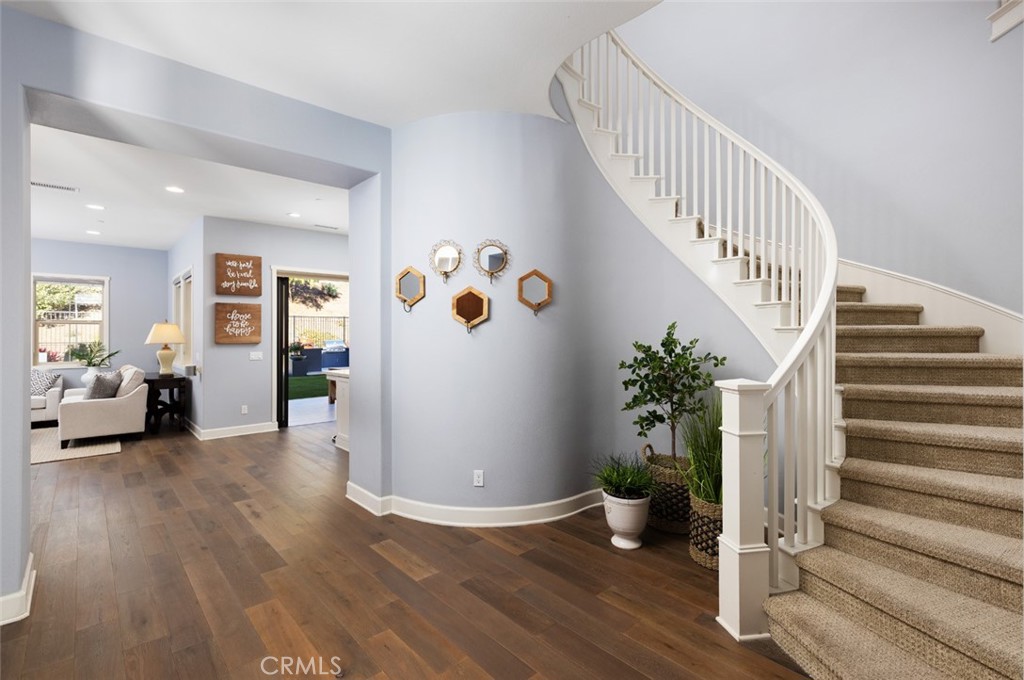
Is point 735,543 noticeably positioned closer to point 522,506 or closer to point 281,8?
point 522,506

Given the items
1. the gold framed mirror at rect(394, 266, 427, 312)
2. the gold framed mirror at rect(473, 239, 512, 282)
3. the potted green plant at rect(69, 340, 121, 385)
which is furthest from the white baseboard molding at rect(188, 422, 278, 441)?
the gold framed mirror at rect(473, 239, 512, 282)

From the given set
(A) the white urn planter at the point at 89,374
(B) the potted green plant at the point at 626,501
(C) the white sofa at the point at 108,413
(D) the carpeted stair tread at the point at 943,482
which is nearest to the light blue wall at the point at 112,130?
(B) the potted green plant at the point at 626,501

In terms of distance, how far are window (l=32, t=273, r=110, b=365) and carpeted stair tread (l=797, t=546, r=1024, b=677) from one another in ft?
30.5

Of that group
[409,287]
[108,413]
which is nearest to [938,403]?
[409,287]

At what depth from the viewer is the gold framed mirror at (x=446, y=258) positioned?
3082 mm

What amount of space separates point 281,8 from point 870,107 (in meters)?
3.99

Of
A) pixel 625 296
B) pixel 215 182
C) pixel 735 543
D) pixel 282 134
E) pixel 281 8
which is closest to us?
pixel 735 543

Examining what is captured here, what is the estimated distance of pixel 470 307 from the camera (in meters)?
3.07

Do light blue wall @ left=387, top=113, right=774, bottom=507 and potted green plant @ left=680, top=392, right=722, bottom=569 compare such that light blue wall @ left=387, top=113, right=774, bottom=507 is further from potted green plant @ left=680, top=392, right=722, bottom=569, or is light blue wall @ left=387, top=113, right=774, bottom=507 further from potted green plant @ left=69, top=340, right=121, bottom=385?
potted green plant @ left=69, top=340, right=121, bottom=385

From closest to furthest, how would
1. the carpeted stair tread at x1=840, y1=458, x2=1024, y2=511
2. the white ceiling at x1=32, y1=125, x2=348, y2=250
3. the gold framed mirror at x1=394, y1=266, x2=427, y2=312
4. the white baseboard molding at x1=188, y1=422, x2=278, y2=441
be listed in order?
the carpeted stair tread at x1=840, y1=458, x2=1024, y2=511
the gold framed mirror at x1=394, y1=266, x2=427, y2=312
the white ceiling at x1=32, y1=125, x2=348, y2=250
the white baseboard molding at x1=188, y1=422, x2=278, y2=441

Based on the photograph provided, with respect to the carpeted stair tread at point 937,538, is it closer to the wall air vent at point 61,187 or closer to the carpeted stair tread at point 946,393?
the carpeted stair tread at point 946,393

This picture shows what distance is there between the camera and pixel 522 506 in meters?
3.12

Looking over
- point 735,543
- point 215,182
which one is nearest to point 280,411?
point 215,182

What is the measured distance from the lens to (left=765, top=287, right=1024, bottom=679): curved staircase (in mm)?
1511
